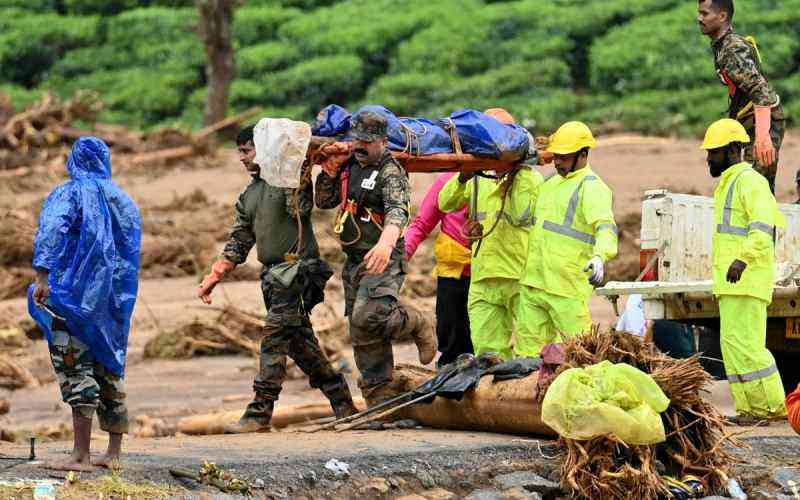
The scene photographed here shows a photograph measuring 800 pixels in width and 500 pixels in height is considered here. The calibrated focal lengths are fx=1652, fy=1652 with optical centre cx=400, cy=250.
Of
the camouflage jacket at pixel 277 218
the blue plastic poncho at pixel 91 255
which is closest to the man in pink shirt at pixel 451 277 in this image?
the camouflage jacket at pixel 277 218

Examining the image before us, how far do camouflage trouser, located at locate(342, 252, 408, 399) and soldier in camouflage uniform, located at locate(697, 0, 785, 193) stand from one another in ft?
8.73

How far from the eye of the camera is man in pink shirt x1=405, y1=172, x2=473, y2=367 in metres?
11.1

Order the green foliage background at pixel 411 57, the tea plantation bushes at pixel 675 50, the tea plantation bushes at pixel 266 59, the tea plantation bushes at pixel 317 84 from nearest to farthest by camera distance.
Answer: the tea plantation bushes at pixel 675 50 < the green foliage background at pixel 411 57 < the tea plantation bushes at pixel 317 84 < the tea plantation bushes at pixel 266 59

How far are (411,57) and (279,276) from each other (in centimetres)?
2023

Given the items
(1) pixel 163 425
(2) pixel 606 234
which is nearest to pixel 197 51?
(1) pixel 163 425

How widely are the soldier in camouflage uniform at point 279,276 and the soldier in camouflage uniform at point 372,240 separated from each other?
0.65ft

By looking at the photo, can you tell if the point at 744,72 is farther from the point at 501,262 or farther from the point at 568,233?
the point at 501,262

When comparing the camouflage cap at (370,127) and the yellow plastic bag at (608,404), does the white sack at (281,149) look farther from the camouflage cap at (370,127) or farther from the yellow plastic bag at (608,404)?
the yellow plastic bag at (608,404)

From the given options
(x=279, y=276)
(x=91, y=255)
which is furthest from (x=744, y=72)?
(x=91, y=255)

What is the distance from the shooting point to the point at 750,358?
9977 millimetres

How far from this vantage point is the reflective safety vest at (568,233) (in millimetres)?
10047

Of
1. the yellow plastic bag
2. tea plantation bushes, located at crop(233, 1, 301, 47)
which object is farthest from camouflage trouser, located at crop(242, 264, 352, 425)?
tea plantation bushes, located at crop(233, 1, 301, 47)

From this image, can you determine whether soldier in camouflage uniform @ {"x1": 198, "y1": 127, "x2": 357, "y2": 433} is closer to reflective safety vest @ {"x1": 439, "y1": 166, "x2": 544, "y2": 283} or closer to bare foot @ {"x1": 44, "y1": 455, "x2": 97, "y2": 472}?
reflective safety vest @ {"x1": 439, "y1": 166, "x2": 544, "y2": 283}

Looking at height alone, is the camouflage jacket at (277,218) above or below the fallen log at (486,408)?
above
